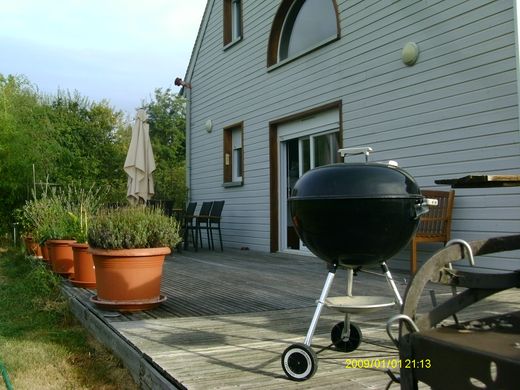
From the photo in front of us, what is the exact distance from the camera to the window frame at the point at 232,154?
10.3 m

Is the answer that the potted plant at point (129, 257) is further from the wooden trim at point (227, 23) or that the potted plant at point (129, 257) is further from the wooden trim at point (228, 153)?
the wooden trim at point (227, 23)

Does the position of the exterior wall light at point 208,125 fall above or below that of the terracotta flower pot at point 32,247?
above

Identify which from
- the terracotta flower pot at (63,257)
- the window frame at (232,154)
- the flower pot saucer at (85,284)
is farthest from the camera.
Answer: the window frame at (232,154)

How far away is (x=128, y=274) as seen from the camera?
3580mm

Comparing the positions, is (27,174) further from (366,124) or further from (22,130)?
(366,124)

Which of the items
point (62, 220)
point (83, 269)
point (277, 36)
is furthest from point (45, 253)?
point (277, 36)

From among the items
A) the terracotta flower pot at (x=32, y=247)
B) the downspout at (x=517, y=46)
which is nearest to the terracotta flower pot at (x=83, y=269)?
the terracotta flower pot at (x=32, y=247)

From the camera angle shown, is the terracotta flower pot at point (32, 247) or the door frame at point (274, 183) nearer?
the terracotta flower pot at point (32, 247)

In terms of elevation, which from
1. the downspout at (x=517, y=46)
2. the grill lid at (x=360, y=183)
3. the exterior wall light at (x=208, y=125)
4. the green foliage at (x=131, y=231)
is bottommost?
the green foliage at (x=131, y=231)

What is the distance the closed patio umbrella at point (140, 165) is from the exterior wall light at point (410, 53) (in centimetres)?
476

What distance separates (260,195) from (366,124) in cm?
296

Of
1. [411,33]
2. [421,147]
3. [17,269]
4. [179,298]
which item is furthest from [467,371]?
[17,269]

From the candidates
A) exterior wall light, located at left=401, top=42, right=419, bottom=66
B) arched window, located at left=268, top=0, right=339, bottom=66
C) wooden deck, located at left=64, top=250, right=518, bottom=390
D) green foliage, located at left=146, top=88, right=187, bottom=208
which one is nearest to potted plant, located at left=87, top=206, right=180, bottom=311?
wooden deck, located at left=64, top=250, right=518, bottom=390

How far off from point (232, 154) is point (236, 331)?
24.8 ft
